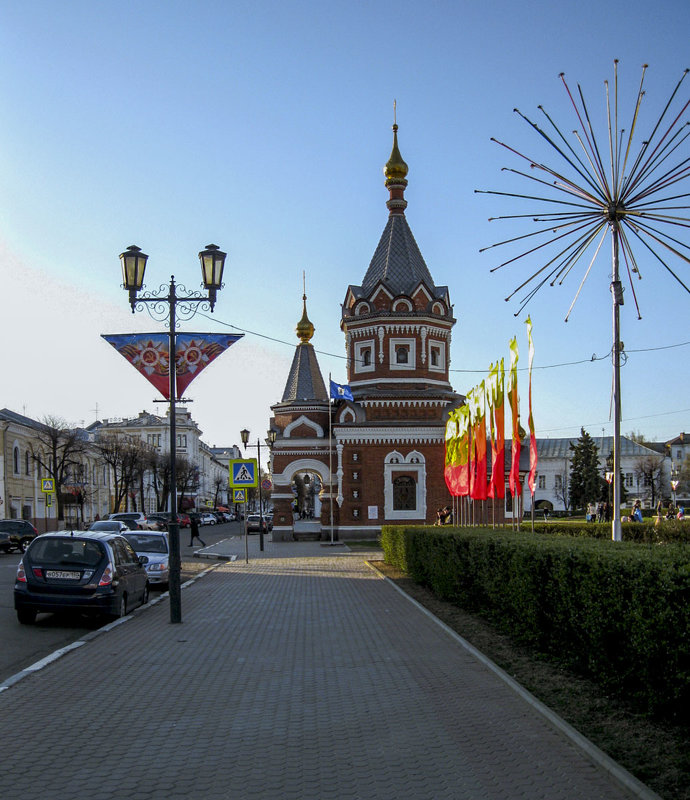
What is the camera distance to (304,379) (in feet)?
162

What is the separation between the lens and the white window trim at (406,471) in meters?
44.4

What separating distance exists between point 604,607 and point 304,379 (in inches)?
1653

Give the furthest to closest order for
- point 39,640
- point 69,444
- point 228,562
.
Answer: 1. point 69,444
2. point 228,562
3. point 39,640

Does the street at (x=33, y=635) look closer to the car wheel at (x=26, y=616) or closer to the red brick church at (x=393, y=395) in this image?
the car wheel at (x=26, y=616)

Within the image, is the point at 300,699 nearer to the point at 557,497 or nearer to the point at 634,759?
the point at 634,759

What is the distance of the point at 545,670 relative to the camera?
9.24 m

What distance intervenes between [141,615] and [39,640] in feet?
8.11

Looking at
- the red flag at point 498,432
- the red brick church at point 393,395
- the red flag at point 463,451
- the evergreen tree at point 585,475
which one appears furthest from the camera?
the evergreen tree at point 585,475

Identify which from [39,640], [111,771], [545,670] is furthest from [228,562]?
[111,771]

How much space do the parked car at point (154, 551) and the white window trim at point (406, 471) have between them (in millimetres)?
24455

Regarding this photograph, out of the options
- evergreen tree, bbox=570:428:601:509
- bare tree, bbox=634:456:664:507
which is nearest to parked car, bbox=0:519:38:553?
evergreen tree, bbox=570:428:601:509

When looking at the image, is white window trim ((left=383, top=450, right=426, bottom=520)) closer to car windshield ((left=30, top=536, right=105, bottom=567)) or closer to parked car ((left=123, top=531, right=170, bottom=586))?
parked car ((left=123, top=531, right=170, bottom=586))

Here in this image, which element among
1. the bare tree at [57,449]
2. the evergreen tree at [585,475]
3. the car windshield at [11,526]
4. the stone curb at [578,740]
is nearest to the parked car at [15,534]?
the car windshield at [11,526]

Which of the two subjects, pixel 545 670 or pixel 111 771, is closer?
pixel 111 771
